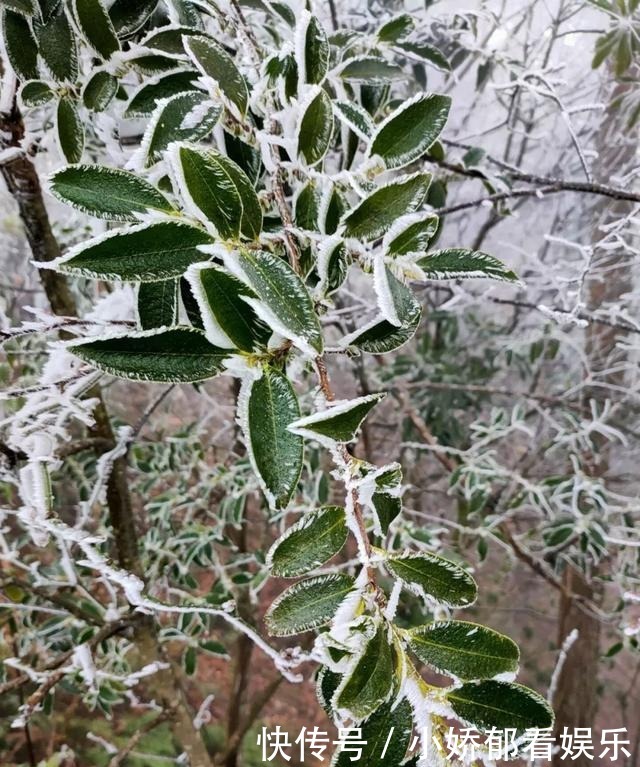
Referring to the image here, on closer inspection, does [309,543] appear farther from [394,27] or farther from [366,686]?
[394,27]

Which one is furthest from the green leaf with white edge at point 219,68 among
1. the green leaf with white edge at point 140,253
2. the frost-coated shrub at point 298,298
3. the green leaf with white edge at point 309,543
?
the green leaf with white edge at point 309,543

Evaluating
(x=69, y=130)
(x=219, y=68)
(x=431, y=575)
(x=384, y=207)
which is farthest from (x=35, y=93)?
(x=431, y=575)

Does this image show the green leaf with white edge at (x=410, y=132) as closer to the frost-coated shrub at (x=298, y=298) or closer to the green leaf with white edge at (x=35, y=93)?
the frost-coated shrub at (x=298, y=298)

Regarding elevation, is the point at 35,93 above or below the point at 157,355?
above

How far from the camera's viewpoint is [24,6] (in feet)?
1.16

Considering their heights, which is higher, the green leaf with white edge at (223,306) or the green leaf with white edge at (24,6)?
the green leaf with white edge at (24,6)

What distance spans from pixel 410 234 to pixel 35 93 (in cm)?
25

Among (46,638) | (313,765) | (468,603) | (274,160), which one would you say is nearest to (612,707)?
(313,765)

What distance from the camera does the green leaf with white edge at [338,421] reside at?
0.78ft

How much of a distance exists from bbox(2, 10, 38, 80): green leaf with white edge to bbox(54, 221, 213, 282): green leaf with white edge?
0.19 m

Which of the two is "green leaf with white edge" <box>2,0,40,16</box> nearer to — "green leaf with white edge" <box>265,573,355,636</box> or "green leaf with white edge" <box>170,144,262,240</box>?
"green leaf with white edge" <box>170,144,262,240</box>

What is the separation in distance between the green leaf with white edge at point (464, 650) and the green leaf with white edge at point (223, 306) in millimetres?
154

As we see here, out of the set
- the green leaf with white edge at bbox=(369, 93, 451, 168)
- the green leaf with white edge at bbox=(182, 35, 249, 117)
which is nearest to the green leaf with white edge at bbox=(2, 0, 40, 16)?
the green leaf with white edge at bbox=(182, 35, 249, 117)

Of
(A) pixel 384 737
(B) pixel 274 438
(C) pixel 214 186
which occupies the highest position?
(C) pixel 214 186
